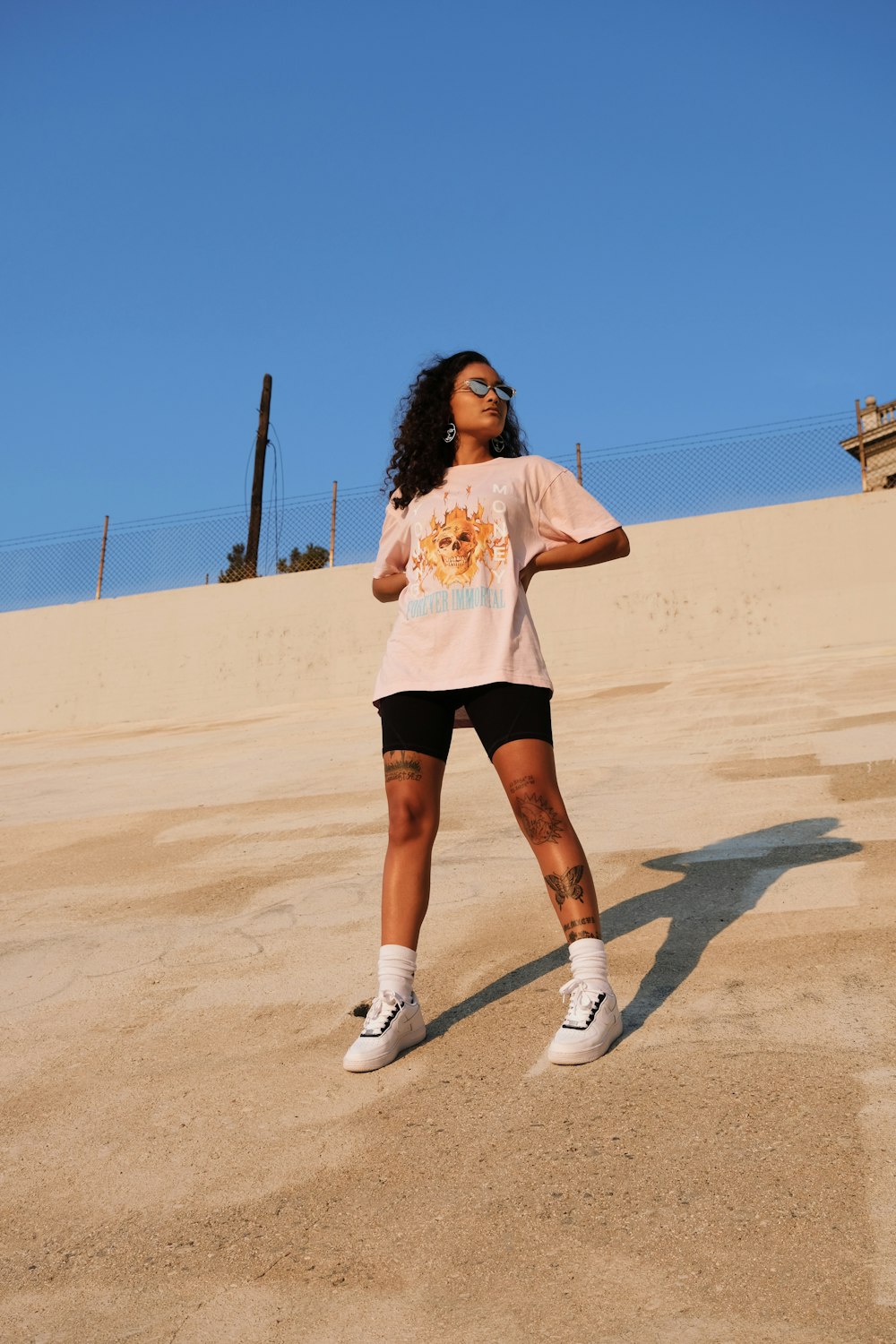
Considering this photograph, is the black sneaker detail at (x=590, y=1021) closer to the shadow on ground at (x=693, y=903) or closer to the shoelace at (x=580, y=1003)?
the shoelace at (x=580, y=1003)

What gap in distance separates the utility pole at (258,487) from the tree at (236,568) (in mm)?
63

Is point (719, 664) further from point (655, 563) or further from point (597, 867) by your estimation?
point (597, 867)

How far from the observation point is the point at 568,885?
2580 millimetres

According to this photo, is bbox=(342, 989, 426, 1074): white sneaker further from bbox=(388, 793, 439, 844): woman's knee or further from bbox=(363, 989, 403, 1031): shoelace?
bbox=(388, 793, 439, 844): woman's knee

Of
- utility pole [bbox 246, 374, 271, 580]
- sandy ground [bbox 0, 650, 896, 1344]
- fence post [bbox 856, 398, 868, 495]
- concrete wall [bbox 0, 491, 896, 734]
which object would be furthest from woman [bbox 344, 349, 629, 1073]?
utility pole [bbox 246, 374, 271, 580]

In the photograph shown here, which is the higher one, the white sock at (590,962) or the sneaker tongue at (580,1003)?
the white sock at (590,962)

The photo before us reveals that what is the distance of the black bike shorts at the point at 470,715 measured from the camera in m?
2.59

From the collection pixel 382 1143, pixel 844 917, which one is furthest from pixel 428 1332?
pixel 844 917

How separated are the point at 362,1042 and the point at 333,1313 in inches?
Result: 36.5

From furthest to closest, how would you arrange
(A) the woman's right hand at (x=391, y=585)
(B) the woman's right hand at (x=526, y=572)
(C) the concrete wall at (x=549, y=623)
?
1. (C) the concrete wall at (x=549, y=623)
2. (A) the woman's right hand at (x=391, y=585)
3. (B) the woman's right hand at (x=526, y=572)

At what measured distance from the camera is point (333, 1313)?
1520 millimetres

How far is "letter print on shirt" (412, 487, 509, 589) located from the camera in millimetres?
2723

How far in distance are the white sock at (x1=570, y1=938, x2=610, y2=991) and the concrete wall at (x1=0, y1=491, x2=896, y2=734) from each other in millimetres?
11296

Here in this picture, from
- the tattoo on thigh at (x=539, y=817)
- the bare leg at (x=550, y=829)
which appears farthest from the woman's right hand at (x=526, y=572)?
the tattoo on thigh at (x=539, y=817)
